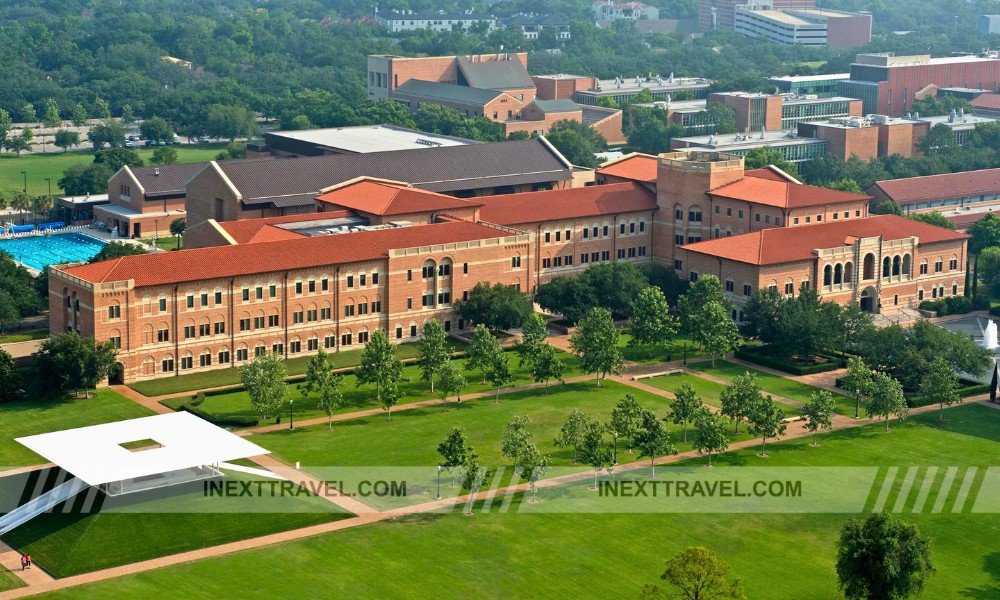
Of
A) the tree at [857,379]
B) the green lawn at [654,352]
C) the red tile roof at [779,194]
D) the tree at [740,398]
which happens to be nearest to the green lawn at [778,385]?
the tree at [857,379]

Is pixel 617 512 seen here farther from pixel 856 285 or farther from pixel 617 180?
pixel 617 180

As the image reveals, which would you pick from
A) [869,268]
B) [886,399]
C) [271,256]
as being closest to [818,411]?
[886,399]

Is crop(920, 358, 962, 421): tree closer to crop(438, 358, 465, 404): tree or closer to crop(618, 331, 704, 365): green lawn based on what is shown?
crop(618, 331, 704, 365): green lawn

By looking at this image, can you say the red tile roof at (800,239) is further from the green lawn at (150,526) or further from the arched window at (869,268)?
the green lawn at (150,526)

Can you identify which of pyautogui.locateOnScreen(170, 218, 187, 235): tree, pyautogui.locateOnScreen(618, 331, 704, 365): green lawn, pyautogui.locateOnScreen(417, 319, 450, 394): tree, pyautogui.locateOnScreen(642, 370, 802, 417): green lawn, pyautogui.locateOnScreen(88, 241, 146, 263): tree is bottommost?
pyautogui.locateOnScreen(642, 370, 802, 417): green lawn

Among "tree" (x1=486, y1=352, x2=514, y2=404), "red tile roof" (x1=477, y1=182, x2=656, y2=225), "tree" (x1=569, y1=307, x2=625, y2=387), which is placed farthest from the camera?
"red tile roof" (x1=477, y1=182, x2=656, y2=225)

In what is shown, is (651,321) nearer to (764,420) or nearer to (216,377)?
(764,420)

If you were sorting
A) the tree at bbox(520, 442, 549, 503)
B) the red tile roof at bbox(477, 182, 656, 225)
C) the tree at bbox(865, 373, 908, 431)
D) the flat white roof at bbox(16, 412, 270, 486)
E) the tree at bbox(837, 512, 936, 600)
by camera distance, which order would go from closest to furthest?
the tree at bbox(837, 512, 936, 600), the flat white roof at bbox(16, 412, 270, 486), the tree at bbox(520, 442, 549, 503), the tree at bbox(865, 373, 908, 431), the red tile roof at bbox(477, 182, 656, 225)

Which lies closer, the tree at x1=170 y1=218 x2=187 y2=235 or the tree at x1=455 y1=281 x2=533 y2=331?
the tree at x1=455 y1=281 x2=533 y2=331

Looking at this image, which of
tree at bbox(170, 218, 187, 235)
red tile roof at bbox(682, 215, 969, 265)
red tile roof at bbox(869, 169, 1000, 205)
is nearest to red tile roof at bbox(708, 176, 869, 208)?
red tile roof at bbox(682, 215, 969, 265)
